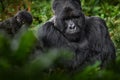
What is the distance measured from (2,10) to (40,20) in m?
0.91

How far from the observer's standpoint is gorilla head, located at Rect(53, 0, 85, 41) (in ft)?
17.5

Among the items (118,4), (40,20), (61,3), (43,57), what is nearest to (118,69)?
(43,57)

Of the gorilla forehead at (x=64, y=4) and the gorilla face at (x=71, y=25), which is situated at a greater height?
the gorilla forehead at (x=64, y=4)

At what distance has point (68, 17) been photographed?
5379 millimetres

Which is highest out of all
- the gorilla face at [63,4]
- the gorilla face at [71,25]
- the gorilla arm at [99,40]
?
the gorilla face at [63,4]

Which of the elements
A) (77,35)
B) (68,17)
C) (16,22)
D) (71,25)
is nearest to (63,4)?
(68,17)

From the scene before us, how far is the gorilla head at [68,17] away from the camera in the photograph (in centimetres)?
532

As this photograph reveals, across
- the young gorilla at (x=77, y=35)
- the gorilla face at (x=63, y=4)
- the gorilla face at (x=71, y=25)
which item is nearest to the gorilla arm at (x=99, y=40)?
the young gorilla at (x=77, y=35)

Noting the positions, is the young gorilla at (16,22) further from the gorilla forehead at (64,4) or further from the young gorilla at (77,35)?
the gorilla forehead at (64,4)

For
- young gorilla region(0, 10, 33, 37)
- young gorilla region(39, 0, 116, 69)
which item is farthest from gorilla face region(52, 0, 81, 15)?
young gorilla region(0, 10, 33, 37)

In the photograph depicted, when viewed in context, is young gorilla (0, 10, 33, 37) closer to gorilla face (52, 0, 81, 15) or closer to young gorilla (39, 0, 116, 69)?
young gorilla (39, 0, 116, 69)

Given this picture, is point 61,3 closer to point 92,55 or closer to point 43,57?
point 92,55

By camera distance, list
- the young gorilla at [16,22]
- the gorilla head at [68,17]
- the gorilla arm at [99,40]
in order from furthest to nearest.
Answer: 1. the young gorilla at [16,22]
2. the gorilla arm at [99,40]
3. the gorilla head at [68,17]

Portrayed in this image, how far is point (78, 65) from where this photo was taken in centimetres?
540
